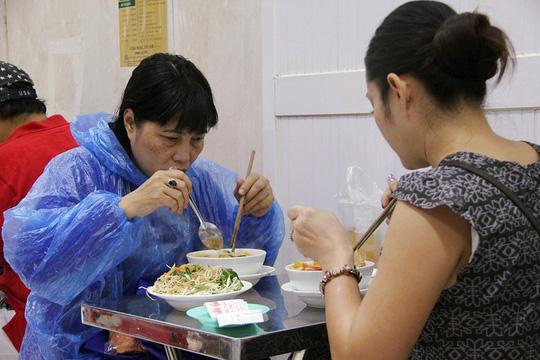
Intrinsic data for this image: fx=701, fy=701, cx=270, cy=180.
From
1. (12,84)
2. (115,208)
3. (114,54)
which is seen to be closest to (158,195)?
(115,208)

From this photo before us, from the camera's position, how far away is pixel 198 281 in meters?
1.64

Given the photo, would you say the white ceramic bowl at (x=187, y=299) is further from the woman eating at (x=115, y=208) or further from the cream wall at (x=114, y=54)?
the cream wall at (x=114, y=54)

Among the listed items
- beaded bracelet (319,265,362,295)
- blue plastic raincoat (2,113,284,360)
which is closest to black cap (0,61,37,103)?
blue plastic raincoat (2,113,284,360)

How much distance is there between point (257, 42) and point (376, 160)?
730 millimetres

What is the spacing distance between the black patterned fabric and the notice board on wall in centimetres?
227

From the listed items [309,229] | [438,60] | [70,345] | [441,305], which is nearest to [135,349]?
[70,345]

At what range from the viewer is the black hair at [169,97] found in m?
1.94

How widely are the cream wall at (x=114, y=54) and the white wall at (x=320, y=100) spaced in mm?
125

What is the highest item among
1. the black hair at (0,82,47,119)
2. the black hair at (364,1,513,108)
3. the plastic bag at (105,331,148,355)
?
the black hair at (364,1,513,108)

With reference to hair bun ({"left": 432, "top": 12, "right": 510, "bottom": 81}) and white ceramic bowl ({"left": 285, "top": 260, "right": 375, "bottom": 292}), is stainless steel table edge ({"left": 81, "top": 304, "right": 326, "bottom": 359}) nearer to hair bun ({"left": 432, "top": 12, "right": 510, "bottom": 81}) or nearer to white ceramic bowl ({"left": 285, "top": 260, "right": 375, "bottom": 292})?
white ceramic bowl ({"left": 285, "top": 260, "right": 375, "bottom": 292})

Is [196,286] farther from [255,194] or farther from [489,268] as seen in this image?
[489,268]

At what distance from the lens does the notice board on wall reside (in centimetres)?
318


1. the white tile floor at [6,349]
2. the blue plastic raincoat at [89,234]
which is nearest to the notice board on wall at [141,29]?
the blue plastic raincoat at [89,234]

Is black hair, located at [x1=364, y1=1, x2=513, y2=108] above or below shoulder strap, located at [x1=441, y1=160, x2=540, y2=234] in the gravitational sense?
above
